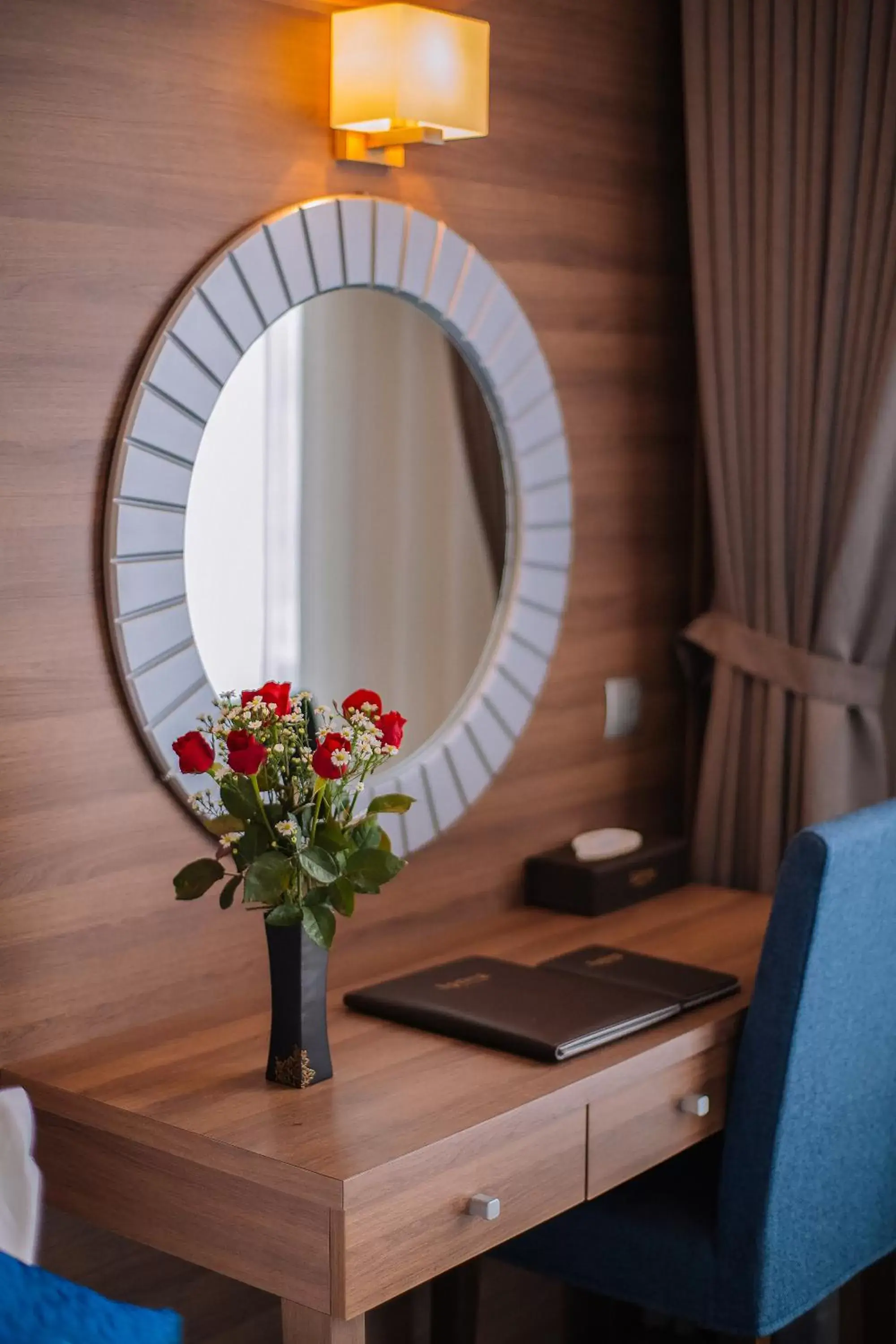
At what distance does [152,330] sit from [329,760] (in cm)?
58

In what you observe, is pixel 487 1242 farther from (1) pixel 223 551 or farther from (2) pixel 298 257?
(2) pixel 298 257

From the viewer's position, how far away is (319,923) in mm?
1664

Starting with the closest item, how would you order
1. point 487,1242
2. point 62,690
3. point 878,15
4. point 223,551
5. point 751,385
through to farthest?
1. point 487,1242
2. point 62,690
3. point 223,551
4. point 878,15
5. point 751,385

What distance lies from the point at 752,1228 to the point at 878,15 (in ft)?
5.75

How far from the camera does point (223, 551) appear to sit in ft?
6.45

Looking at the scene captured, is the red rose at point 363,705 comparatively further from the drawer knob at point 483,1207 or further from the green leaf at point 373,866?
the drawer knob at point 483,1207

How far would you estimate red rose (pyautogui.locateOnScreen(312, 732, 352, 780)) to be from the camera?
1.62 meters

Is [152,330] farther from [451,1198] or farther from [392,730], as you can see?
[451,1198]

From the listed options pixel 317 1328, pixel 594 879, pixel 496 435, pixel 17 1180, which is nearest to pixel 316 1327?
pixel 317 1328

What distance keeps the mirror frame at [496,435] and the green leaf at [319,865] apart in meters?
0.31

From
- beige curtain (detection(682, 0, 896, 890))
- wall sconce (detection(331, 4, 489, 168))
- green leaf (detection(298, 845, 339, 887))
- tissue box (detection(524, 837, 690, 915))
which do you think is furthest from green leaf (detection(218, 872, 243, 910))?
beige curtain (detection(682, 0, 896, 890))

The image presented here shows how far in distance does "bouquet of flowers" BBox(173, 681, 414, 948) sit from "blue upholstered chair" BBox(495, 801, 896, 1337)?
1.66 feet

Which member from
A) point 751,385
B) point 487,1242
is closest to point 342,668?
point 487,1242

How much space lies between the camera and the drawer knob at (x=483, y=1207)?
1.63 meters
